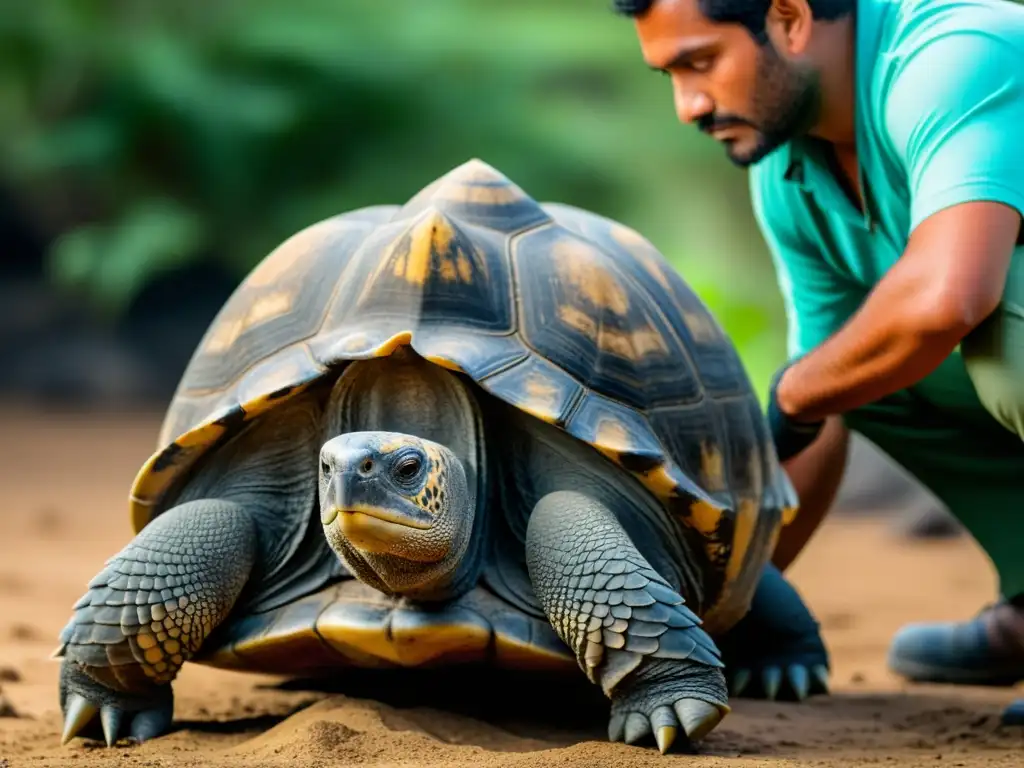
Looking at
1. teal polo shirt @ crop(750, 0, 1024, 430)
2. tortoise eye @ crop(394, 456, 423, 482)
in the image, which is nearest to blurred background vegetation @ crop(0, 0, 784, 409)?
teal polo shirt @ crop(750, 0, 1024, 430)

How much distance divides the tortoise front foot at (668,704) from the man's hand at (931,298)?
2.38ft

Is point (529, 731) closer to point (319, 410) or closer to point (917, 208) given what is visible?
point (319, 410)

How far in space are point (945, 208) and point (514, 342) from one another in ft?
2.59

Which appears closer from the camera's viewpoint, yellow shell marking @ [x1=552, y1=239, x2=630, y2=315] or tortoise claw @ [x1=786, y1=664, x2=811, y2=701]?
yellow shell marking @ [x1=552, y1=239, x2=630, y2=315]

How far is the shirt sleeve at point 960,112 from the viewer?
2.60 metres

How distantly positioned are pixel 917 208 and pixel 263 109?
730 cm

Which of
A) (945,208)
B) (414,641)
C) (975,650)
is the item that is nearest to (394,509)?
(414,641)

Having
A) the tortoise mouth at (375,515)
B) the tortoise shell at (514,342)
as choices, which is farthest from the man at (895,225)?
the tortoise mouth at (375,515)

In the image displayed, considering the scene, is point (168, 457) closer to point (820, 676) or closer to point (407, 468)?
point (407, 468)

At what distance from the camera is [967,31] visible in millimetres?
2748

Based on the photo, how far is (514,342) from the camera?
8.39 ft

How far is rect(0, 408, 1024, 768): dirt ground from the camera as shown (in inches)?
89.4

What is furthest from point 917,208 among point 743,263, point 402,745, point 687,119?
point 743,263

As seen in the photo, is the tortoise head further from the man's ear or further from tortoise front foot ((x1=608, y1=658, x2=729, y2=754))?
the man's ear
